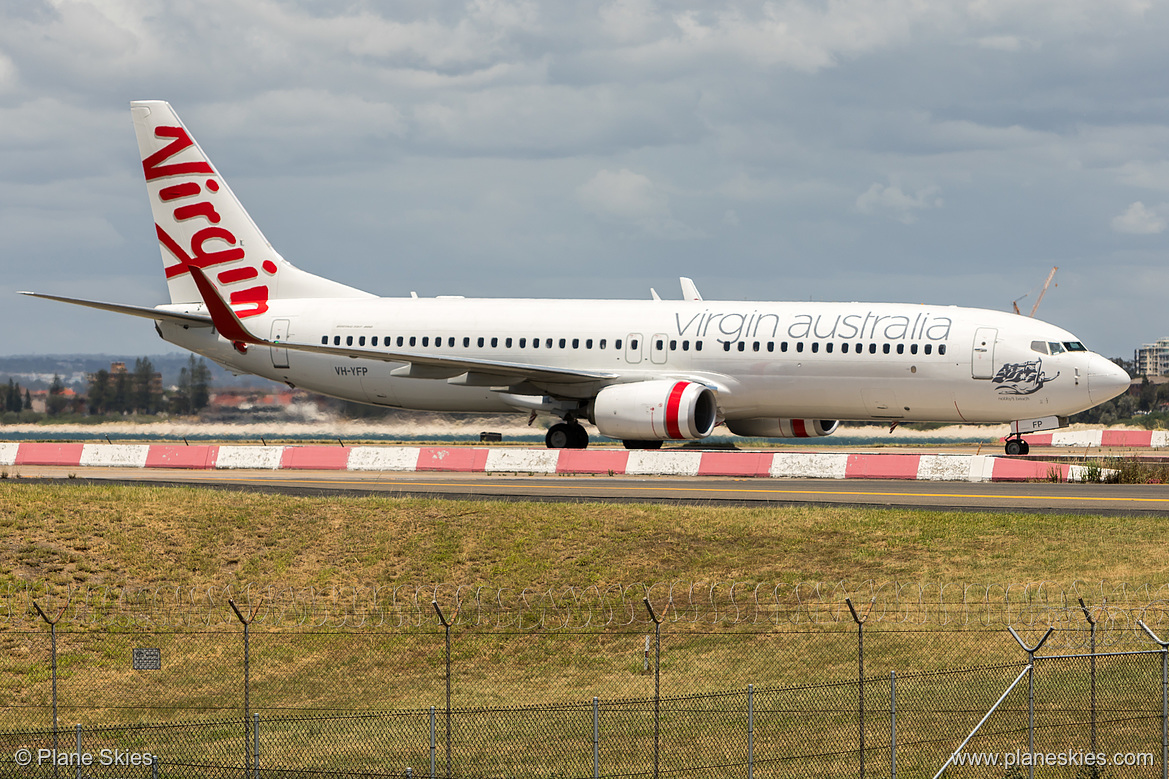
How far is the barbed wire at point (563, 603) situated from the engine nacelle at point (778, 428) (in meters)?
17.3

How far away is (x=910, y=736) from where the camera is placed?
58.1ft

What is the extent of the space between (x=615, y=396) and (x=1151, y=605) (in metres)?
18.8

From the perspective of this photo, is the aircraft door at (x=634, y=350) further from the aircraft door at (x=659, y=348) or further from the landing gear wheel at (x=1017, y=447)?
the landing gear wheel at (x=1017, y=447)

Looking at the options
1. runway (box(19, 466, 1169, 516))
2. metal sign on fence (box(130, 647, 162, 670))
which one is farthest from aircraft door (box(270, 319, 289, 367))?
metal sign on fence (box(130, 647, 162, 670))

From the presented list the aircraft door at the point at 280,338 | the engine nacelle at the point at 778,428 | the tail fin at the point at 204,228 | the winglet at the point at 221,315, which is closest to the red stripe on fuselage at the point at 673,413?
the engine nacelle at the point at 778,428

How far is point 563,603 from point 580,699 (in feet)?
13.4

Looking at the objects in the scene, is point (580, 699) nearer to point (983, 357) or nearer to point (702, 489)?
point (702, 489)

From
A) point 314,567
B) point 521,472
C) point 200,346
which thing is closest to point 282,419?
point 200,346

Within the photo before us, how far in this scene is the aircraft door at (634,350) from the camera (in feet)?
127

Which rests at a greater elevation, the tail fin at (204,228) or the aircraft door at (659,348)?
the tail fin at (204,228)

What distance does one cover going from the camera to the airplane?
35.7m

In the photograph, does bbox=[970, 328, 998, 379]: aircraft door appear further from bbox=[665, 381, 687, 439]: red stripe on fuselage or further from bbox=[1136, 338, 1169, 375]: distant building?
bbox=[1136, 338, 1169, 375]: distant building

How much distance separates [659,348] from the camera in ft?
127

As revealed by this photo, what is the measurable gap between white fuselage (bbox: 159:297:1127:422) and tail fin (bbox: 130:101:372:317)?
2.72 ft
